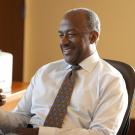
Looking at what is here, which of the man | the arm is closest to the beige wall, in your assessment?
the man

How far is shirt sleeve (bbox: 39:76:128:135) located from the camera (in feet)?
4.70

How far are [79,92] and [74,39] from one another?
266 mm

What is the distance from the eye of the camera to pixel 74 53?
1.62 m

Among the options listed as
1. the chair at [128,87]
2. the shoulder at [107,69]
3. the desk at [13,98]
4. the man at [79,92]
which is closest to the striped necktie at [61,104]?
the man at [79,92]

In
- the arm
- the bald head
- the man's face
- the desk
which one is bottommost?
the desk

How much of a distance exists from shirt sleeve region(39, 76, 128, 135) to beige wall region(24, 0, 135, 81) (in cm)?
136

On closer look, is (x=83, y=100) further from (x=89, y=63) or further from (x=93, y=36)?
(x=93, y=36)

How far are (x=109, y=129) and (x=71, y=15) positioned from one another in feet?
1.92

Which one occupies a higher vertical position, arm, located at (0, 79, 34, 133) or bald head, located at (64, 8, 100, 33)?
bald head, located at (64, 8, 100, 33)

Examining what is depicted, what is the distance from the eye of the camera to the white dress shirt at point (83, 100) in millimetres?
1452

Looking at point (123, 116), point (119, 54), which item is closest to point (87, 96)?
point (123, 116)

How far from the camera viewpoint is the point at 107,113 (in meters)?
1.44

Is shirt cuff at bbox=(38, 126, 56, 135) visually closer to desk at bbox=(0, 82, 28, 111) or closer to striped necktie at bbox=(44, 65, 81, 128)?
striped necktie at bbox=(44, 65, 81, 128)

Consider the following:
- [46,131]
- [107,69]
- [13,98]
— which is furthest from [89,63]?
[13,98]
